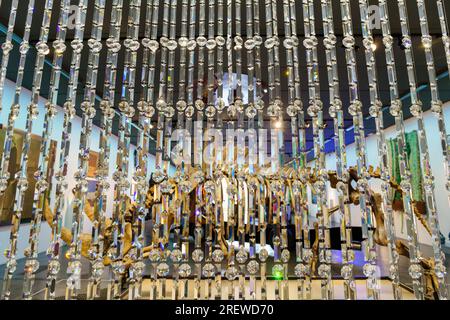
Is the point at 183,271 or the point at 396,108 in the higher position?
the point at 396,108

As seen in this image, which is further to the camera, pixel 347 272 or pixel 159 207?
pixel 159 207

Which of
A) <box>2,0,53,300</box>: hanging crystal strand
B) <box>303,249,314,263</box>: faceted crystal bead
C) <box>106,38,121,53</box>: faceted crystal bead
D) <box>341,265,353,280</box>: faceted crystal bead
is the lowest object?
<box>341,265,353,280</box>: faceted crystal bead

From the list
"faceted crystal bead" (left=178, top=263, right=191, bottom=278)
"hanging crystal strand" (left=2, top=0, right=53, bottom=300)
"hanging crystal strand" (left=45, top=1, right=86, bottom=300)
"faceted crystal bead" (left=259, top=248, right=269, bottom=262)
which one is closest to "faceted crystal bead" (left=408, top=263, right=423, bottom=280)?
"faceted crystal bead" (left=259, top=248, right=269, bottom=262)

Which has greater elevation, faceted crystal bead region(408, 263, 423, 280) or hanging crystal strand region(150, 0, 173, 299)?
hanging crystal strand region(150, 0, 173, 299)

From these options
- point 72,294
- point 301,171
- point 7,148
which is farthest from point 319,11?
point 72,294

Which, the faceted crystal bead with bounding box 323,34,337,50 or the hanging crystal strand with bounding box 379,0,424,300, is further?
the faceted crystal bead with bounding box 323,34,337,50

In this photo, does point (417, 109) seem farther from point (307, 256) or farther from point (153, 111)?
point (153, 111)

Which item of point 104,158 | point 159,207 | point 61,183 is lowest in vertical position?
point 159,207

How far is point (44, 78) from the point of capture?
337cm

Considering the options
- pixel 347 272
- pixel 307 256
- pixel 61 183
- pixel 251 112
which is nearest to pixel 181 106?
pixel 251 112

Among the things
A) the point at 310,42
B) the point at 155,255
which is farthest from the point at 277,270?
the point at 310,42

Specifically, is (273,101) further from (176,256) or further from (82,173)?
(82,173)

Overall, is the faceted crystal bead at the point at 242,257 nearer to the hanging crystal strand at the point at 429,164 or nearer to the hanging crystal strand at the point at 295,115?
the hanging crystal strand at the point at 295,115

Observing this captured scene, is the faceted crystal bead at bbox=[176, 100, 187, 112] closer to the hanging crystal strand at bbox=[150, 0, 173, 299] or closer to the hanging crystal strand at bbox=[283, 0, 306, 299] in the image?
the hanging crystal strand at bbox=[150, 0, 173, 299]
